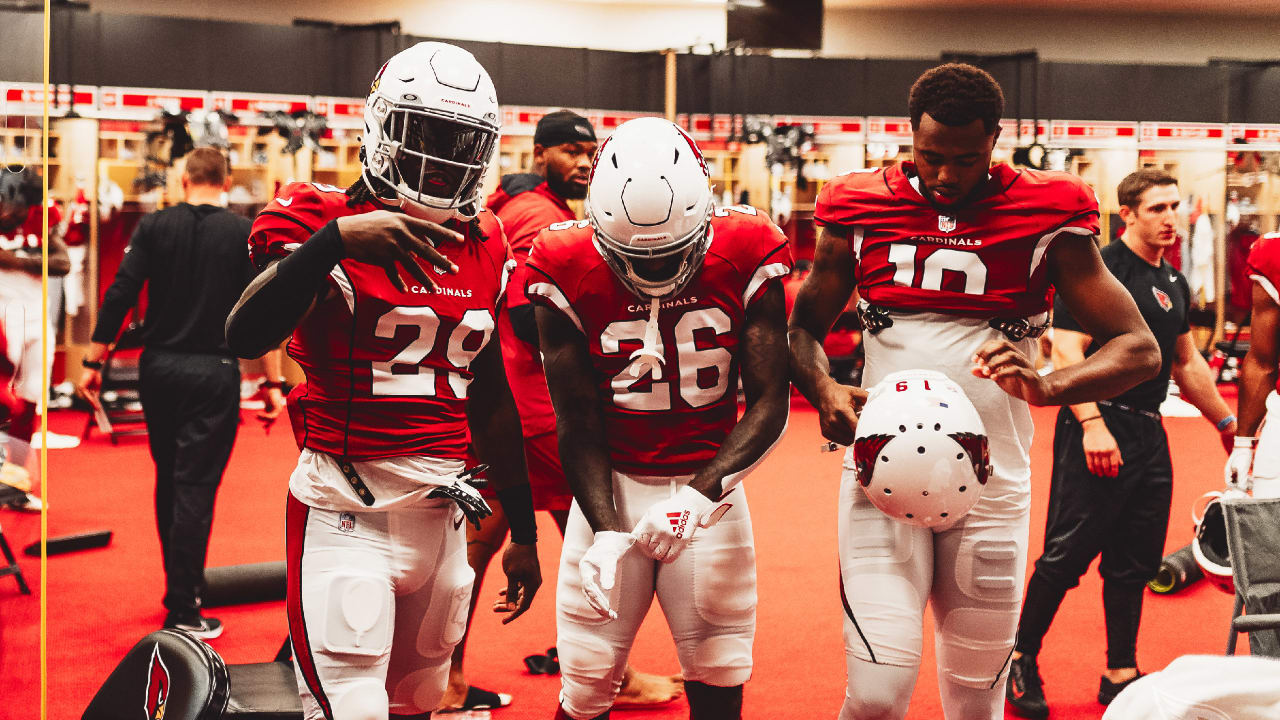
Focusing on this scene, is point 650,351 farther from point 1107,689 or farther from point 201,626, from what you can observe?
point 201,626

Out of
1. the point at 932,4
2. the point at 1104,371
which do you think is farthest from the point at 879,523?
the point at 932,4

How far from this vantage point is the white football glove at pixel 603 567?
2.13m

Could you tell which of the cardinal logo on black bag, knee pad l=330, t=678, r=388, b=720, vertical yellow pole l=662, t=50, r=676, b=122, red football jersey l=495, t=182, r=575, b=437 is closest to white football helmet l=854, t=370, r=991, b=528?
knee pad l=330, t=678, r=388, b=720

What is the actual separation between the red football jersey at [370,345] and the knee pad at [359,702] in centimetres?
41

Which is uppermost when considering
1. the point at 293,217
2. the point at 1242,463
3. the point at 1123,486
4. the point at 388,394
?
the point at 293,217

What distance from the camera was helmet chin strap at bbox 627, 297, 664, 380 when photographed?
2.27 m

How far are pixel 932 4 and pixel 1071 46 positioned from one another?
1.91 m

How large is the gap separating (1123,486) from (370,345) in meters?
2.65

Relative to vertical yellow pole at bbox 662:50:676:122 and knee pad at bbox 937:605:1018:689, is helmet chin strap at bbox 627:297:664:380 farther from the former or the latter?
vertical yellow pole at bbox 662:50:676:122

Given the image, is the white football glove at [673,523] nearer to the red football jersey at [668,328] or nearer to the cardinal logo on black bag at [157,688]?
the red football jersey at [668,328]

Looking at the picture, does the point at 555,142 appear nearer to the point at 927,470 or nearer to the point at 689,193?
the point at 689,193

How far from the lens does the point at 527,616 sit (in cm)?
458

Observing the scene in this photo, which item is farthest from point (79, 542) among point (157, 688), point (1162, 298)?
point (1162, 298)

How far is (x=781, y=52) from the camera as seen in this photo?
44.9ft
